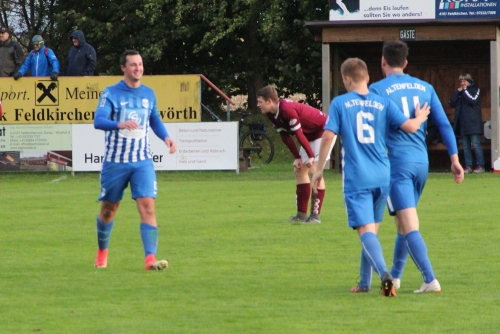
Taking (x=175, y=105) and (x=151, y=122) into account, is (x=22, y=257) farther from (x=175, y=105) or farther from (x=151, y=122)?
(x=175, y=105)

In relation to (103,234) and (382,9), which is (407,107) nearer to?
(103,234)

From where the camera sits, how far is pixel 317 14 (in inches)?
1257

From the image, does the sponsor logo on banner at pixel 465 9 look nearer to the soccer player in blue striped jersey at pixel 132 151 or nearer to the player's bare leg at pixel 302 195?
the player's bare leg at pixel 302 195

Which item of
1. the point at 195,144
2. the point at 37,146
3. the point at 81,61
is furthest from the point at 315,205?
the point at 81,61

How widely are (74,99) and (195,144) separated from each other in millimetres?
2942

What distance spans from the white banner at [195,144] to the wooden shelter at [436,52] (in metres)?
2.50

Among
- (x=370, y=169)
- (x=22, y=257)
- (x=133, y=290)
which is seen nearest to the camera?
(x=370, y=169)

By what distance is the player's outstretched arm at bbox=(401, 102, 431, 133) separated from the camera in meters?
7.27

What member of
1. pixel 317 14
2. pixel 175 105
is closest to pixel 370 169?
pixel 175 105

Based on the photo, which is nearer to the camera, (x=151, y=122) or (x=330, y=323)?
(x=330, y=323)

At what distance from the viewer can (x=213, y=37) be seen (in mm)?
32000

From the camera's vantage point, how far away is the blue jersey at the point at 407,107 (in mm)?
7441

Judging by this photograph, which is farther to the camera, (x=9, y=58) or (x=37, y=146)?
(x=9, y=58)

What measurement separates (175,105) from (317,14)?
10146 mm
